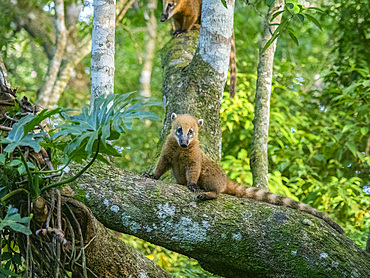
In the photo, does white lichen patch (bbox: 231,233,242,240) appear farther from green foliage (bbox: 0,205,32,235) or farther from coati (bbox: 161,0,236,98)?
coati (bbox: 161,0,236,98)

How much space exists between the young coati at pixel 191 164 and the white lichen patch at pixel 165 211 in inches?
36.9

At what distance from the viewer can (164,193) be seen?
7.78 feet

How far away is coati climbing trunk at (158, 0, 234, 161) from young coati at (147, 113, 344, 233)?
14 cm

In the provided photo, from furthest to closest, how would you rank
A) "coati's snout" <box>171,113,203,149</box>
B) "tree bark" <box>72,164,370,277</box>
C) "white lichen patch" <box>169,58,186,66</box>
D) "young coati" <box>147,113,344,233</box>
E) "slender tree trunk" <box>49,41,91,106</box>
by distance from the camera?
"slender tree trunk" <box>49,41,91,106</box> → "white lichen patch" <box>169,58,186,66</box> → "coati's snout" <box>171,113,203,149</box> → "young coati" <box>147,113,344,233</box> → "tree bark" <box>72,164,370,277</box>

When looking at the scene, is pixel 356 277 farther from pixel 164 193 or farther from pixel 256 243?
pixel 164 193

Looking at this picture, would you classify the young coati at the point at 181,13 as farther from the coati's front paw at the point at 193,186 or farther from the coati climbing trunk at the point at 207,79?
the coati's front paw at the point at 193,186

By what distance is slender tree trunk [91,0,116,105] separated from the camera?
322 centimetres

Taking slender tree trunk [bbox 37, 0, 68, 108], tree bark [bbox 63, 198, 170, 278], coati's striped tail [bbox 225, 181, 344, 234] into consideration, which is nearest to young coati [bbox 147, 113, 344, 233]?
coati's striped tail [bbox 225, 181, 344, 234]

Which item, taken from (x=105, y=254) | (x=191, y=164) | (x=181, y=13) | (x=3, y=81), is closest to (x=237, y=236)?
(x=105, y=254)

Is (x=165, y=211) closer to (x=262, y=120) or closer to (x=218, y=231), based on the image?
(x=218, y=231)

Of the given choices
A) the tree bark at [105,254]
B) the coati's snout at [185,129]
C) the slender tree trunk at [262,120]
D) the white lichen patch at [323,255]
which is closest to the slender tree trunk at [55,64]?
the coati's snout at [185,129]

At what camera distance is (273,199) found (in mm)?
3098

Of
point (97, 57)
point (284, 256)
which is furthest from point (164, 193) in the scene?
point (97, 57)

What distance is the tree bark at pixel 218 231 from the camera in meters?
2.25
